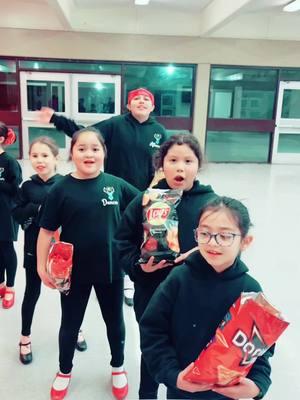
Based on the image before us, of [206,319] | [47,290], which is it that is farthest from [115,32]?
[206,319]

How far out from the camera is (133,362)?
2.01 meters

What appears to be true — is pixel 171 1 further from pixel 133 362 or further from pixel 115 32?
pixel 133 362

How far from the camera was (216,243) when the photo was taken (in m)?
0.96

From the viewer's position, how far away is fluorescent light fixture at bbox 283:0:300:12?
21.6ft

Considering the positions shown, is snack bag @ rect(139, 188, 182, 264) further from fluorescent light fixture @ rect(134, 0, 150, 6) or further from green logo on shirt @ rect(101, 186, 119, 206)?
fluorescent light fixture @ rect(134, 0, 150, 6)

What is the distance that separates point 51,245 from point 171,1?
21.8ft

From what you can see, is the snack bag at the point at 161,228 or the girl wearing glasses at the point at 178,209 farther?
the girl wearing glasses at the point at 178,209

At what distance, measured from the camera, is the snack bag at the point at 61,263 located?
60.9 inches

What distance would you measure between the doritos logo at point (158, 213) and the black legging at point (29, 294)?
94 centimetres

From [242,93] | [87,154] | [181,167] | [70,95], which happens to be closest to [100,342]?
[87,154]

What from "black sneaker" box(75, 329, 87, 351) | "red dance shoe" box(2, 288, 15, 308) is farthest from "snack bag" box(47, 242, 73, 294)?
"red dance shoe" box(2, 288, 15, 308)

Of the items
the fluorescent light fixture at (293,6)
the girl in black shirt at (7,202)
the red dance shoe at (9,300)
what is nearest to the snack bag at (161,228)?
the girl in black shirt at (7,202)

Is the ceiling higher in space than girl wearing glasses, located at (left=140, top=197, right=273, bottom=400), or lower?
higher

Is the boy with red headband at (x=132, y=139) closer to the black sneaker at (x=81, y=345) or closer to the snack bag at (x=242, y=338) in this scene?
the black sneaker at (x=81, y=345)
